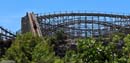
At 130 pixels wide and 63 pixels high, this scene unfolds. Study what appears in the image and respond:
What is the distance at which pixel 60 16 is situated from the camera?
86.6 metres

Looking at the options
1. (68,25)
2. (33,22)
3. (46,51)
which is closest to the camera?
(46,51)

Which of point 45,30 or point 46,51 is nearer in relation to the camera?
point 46,51

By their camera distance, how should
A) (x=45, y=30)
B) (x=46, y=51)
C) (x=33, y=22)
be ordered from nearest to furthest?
(x=46, y=51) → (x=33, y=22) → (x=45, y=30)

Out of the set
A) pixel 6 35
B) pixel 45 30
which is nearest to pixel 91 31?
pixel 45 30

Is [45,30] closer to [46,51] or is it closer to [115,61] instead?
[46,51]

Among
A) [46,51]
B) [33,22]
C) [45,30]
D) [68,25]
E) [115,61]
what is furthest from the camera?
[68,25]

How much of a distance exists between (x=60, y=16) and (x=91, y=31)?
5.96m

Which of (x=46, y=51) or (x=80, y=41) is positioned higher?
(x=80, y=41)

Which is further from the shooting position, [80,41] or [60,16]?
[60,16]

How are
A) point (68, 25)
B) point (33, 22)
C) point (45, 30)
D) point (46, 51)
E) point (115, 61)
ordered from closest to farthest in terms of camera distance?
point (115, 61)
point (46, 51)
point (33, 22)
point (45, 30)
point (68, 25)

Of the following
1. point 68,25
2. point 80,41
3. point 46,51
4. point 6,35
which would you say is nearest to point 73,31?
point 68,25

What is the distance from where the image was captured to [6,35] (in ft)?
270

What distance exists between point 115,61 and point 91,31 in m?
65.5

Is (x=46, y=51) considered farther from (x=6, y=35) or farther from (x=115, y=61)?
(x=6, y=35)
